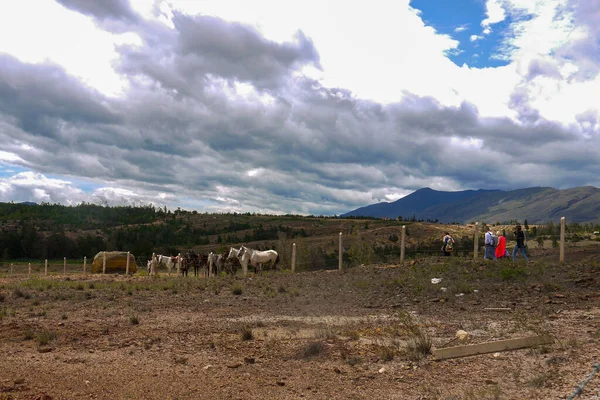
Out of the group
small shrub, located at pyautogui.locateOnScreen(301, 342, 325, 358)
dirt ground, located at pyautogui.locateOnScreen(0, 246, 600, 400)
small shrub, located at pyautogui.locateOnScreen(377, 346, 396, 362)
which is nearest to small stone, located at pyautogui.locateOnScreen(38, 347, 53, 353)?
dirt ground, located at pyautogui.locateOnScreen(0, 246, 600, 400)

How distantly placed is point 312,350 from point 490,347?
318 centimetres

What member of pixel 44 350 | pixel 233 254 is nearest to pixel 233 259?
pixel 233 254

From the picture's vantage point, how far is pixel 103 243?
266 feet

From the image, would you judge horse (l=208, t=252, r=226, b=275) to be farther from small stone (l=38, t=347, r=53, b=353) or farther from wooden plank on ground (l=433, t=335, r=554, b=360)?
wooden plank on ground (l=433, t=335, r=554, b=360)

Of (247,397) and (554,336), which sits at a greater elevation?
(554,336)

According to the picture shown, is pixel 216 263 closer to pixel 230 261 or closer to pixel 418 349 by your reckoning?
pixel 230 261

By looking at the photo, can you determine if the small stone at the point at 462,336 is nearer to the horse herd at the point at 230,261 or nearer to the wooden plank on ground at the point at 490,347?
the wooden plank on ground at the point at 490,347

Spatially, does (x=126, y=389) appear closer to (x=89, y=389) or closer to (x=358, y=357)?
(x=89, y=389)

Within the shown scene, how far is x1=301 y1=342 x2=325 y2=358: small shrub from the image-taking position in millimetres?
9688

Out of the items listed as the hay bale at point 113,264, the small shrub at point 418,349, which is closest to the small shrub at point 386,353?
the small shrub at point 418,349

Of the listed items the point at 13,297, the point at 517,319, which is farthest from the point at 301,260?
the point at 517,319

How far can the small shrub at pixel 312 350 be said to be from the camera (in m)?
9.69

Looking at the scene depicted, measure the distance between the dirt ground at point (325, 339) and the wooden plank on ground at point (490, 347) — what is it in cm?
12

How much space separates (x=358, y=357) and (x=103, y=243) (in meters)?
78.7
